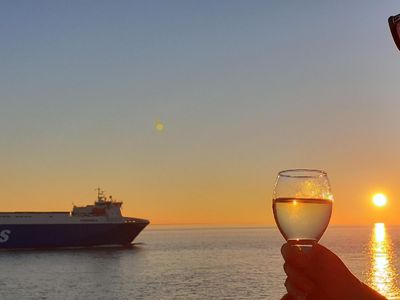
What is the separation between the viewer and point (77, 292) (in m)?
62.1

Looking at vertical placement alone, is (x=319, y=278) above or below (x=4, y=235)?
below

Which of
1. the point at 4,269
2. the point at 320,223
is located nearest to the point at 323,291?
the point at 320,223

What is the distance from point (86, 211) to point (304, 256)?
93.0 m

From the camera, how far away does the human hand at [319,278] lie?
5.28ft

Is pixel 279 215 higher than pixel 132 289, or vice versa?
pixel 279 215

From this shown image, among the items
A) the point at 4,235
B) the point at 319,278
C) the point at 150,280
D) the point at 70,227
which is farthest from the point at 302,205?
the point at 4,235

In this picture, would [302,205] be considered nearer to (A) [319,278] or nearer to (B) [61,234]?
(A) [319,278]

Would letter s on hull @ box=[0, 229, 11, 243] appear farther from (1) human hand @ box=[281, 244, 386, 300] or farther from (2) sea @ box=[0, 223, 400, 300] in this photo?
(1) human hand @ box=[281, 244, 386, 300]

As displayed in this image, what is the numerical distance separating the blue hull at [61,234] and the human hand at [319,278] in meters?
86.8

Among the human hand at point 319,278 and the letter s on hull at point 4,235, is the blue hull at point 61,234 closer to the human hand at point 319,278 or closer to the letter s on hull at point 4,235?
the letter s on hull at point 4,235

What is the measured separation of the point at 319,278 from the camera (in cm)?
165

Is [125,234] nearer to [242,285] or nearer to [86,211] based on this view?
[86,211]

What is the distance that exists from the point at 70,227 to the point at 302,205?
289 ft

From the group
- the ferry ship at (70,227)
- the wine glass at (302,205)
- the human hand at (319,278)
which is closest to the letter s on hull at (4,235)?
the ferry ship at (70,227)
